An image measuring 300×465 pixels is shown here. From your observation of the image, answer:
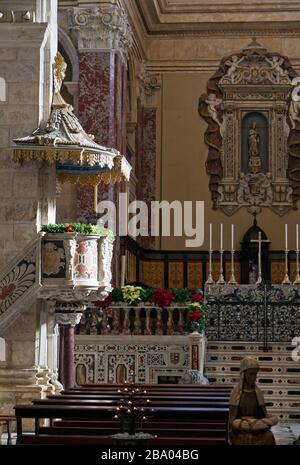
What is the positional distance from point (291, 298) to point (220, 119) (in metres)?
7.98

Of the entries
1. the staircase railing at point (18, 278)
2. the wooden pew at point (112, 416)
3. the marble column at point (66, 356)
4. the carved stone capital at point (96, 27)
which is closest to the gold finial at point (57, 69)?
the staircase railing at point (18, 278)

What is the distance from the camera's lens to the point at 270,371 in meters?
18.4

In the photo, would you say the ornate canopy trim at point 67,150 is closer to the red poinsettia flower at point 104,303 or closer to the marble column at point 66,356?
the marble column at point 66,356

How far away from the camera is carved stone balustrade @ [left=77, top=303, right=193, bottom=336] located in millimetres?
18344

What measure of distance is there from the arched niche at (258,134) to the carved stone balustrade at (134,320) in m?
9.20

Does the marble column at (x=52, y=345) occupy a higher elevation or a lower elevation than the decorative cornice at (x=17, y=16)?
lower

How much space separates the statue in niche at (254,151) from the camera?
2695cm

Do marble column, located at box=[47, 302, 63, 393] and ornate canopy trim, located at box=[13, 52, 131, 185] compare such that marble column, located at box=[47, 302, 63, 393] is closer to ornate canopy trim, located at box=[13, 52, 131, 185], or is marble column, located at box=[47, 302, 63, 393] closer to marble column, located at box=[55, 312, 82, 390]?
marble column, located at box=[55, 312, 82, 390]

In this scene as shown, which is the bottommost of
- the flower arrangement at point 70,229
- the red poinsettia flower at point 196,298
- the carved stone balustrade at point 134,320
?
the carved stone balustrade at point 134,320

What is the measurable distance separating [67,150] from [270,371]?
244 inches

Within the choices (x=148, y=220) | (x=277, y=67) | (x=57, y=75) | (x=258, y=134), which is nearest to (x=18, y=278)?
(x=57, y=75)

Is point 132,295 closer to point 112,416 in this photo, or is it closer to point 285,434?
point 285,434
